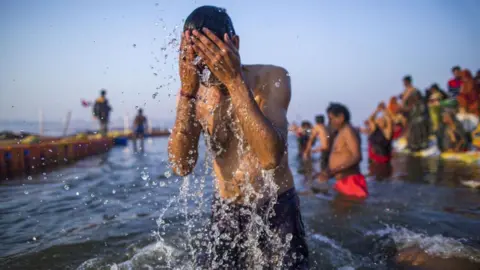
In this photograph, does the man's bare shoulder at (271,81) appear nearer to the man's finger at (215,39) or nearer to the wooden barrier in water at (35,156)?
the man's finger at (215,39)

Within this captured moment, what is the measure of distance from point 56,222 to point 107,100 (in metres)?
12.8

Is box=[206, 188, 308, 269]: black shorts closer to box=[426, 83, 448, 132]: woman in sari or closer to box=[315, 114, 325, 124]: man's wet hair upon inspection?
box=[315, 114, 325, 124]: man's wet hair

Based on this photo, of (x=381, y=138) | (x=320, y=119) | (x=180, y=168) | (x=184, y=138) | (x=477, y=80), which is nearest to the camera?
(x=184, y=138)

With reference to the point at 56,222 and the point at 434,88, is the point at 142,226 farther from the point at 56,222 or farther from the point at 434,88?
the point at 434,88

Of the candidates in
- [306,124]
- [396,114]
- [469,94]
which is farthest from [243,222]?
[396,114]

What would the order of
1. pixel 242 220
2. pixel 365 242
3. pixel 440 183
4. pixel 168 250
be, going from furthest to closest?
pixel 440 183, pixel 365 242, pixel 168 250, pixel 242 220

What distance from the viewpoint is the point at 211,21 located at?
185 cm

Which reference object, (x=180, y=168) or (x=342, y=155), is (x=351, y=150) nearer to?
(x=342, y=155)

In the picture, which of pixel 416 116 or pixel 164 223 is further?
pixel 416 116

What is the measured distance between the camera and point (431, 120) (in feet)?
45.3

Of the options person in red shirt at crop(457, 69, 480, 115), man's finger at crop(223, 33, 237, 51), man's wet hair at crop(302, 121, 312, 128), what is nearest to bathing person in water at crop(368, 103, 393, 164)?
man's wet hair at crop(302, 121, 312, 128)

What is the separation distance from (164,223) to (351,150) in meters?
3.19

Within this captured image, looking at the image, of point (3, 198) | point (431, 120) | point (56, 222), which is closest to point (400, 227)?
point (56, 222)

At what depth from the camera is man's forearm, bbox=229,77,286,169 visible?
179 centimetres
